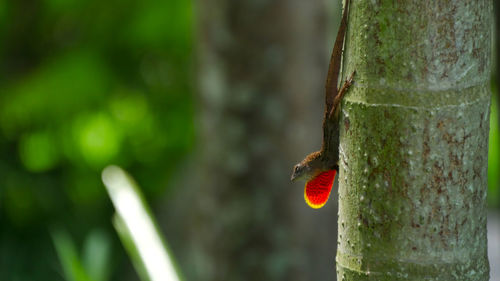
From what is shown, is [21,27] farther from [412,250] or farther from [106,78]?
[412,250]

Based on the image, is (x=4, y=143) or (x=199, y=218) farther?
(x=4, y=143)

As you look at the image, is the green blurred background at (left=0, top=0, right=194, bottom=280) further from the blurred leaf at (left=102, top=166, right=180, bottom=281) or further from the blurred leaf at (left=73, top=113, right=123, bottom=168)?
the blurred leaf at (left=102, top=166, right=180, bottom=281)

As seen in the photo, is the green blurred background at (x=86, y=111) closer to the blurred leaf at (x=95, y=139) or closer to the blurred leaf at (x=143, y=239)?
the blurred leaf at (x=95, y=139)

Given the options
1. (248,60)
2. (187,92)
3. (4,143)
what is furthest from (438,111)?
(4,143)

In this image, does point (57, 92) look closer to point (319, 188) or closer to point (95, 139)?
point (95, 139)

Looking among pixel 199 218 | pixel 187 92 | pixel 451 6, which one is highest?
pixel 451 6

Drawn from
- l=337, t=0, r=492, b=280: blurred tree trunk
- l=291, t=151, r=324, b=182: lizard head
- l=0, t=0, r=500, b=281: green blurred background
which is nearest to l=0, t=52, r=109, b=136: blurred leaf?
l=0, t=0, r=500, b=281: green blurred background
